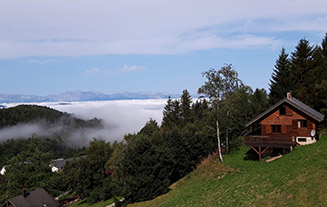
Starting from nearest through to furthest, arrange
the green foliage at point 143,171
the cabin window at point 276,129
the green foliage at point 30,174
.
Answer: the green foliage at point 143,171, the cabin window at point 276,129, the green foliage at point 30,174

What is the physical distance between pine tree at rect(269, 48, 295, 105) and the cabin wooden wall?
19.1 meters

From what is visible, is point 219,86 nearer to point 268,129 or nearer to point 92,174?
point 268,129

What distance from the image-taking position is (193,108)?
91938 mm

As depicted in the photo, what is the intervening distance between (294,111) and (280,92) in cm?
1992

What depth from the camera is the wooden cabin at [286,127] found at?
35469mm

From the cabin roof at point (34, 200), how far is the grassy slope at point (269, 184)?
2674cm

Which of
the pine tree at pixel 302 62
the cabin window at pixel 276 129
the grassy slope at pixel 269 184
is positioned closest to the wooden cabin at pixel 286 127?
the cabin window at pixel 276 129

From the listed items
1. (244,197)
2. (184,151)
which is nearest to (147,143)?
(184,151)

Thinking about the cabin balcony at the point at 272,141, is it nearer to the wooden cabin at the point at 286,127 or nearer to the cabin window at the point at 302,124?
the wooden cabin at the point at 286,127

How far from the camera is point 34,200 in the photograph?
178 feet

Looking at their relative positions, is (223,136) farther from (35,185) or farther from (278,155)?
(35,185)

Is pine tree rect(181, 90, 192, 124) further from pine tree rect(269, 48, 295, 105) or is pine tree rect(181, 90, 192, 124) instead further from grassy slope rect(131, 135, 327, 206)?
grassy slope rect(131, 135, 327, 206)

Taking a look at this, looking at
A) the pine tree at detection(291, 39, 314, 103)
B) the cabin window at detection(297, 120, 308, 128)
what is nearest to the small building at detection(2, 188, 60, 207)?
the cabin window at detection(297, 120, 308, 128)

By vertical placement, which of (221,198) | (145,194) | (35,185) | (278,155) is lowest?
(35,185)
